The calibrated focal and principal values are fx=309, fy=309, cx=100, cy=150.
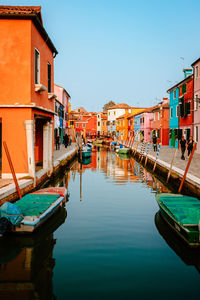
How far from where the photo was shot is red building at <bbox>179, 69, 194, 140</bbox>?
27094mm

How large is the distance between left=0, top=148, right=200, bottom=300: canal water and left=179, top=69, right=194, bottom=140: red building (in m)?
18.1

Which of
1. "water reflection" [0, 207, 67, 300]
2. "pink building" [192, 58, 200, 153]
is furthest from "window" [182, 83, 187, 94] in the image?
"water reflection" [0, 207, 67, 300]

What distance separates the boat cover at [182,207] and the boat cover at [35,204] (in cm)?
330

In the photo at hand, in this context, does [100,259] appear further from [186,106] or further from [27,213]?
[186,106]

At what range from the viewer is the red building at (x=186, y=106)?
88.9 feet

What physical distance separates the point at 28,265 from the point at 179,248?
3.43m

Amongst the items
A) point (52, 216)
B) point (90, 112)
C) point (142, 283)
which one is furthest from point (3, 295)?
point (90, 112)

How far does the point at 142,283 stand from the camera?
17.8ft

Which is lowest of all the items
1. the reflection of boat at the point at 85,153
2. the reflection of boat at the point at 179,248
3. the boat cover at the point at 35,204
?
the reflection of boat at the point at 179,248

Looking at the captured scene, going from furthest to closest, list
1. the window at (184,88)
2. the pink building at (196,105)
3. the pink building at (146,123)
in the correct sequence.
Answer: the pink building at (146,123) → the window at (184,88) → the pink building at (196,105)

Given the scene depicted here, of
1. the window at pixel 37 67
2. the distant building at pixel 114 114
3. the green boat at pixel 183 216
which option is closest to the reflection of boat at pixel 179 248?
the green boat at pixel 183 216

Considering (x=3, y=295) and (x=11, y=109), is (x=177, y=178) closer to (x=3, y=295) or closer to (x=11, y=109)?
(x=11, y=109)

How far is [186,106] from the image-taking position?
27.5 m

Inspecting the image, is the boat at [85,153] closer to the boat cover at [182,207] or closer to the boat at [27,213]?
the boat cover at [182,207]
